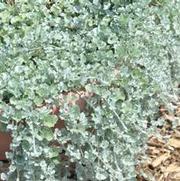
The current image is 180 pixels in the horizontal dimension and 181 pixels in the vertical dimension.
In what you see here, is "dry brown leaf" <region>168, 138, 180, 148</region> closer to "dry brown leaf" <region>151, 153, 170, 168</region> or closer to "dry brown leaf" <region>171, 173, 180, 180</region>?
"dry brown leaf" <region>151, 153, 170, 168</region>

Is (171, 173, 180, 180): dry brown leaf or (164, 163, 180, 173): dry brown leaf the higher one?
(164, 163, 180, 173): dry brown leaf

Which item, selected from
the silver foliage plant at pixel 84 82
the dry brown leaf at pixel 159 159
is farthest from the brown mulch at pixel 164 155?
the silver foliage plant at pixel 84 82

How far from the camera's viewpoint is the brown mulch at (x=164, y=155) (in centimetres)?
291

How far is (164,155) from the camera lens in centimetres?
303

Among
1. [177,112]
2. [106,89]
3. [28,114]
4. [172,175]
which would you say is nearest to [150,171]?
[172,175]

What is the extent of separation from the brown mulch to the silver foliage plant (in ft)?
0.66

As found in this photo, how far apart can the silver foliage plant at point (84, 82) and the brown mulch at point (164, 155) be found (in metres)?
0.20

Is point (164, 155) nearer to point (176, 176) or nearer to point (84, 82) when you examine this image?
point (176, 176)

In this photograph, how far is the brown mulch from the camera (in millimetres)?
2908

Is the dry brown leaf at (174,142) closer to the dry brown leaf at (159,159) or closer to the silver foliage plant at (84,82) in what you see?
the dry brown leaf at (159,159)

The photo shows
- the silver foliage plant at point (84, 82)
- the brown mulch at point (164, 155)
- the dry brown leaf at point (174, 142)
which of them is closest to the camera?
the silver foliage plant at point (84, 82)

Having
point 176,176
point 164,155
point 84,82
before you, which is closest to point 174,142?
point 164,155

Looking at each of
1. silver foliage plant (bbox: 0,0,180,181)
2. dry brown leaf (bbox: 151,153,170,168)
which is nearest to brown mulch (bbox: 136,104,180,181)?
dry brown leaf (bbox: 151,153,170,168)

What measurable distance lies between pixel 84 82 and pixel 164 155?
0.76 m
